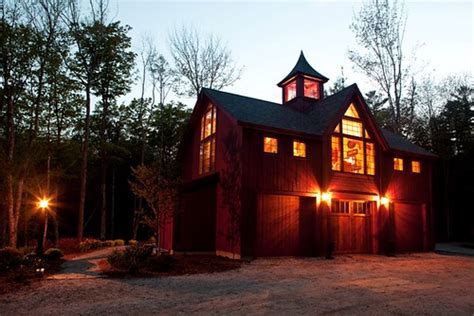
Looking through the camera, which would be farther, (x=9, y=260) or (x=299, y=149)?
(x=299, y=149)

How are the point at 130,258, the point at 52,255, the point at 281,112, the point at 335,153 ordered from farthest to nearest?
the point at 281,112, the point at 335,153, the point at 52,255, the point at 130,258

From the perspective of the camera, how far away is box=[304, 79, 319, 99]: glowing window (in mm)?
18328

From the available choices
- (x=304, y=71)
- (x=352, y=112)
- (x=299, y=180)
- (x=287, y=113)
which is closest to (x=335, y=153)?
(x=352, y=112)

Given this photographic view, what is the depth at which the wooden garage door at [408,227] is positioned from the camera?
16.1 m

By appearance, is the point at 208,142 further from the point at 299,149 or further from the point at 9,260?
the point at 9,260

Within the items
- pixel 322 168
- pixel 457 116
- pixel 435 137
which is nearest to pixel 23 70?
pixel 322 168

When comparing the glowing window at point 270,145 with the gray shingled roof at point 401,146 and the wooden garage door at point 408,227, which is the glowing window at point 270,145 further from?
the wooden garage door at point 408,227

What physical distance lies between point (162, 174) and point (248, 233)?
15.0 feet

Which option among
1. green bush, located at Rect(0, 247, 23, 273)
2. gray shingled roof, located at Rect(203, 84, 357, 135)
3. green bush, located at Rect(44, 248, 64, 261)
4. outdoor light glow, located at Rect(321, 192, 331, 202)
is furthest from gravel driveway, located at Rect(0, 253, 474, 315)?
gray shingled roof, located at Rect(203, 84, 357, 135)

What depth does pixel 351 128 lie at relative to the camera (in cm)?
1538

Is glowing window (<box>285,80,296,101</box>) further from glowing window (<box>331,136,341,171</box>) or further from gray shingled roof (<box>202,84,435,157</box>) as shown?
glowing window (<box>331,136,341,171</box>)

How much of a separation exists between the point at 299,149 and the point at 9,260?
10.2 m

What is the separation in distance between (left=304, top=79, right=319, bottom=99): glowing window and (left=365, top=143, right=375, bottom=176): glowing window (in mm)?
4218

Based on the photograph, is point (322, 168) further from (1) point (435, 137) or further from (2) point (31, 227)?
(2) point (31, 227)
